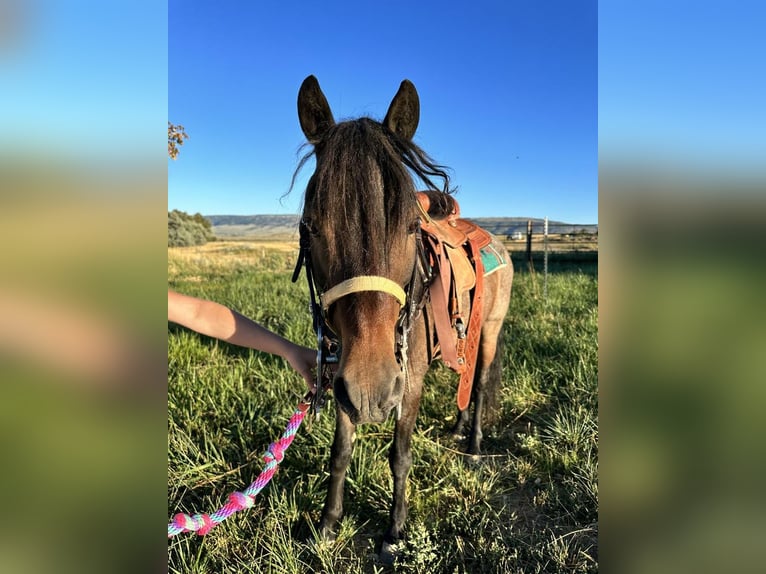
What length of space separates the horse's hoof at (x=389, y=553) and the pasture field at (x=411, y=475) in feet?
0.10

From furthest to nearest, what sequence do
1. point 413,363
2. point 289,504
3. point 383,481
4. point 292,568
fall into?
point 383,481 → point 289,504 → point 413,363 → point 292,568

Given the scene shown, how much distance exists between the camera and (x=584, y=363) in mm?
4301

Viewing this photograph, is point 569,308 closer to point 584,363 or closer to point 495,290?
point 584,363

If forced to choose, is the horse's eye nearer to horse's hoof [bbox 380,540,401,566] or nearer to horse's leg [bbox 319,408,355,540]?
horse's leg [bbox 319,408,355,540]

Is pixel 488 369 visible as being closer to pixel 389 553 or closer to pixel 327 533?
pixel 389 553

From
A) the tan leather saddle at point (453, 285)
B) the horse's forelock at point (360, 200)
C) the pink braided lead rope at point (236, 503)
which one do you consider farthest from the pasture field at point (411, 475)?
the horse's forelock at point (360, 200)

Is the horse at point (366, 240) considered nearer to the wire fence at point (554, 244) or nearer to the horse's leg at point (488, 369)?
the horse's leg at point (488, 369)

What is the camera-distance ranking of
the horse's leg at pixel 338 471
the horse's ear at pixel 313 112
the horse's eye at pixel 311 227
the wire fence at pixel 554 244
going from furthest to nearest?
1. the wire fence at pixel 554 244
2. the horse's leg at pixel 338 471
3. the horse's ear at pixel 313 112
4. the horse's eye at pixel 311 227

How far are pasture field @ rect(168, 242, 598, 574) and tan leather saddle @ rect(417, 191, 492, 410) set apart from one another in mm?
728

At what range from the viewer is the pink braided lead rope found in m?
1.57

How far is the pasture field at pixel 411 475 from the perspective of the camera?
7.27 feet

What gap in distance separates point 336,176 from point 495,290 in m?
2.66
